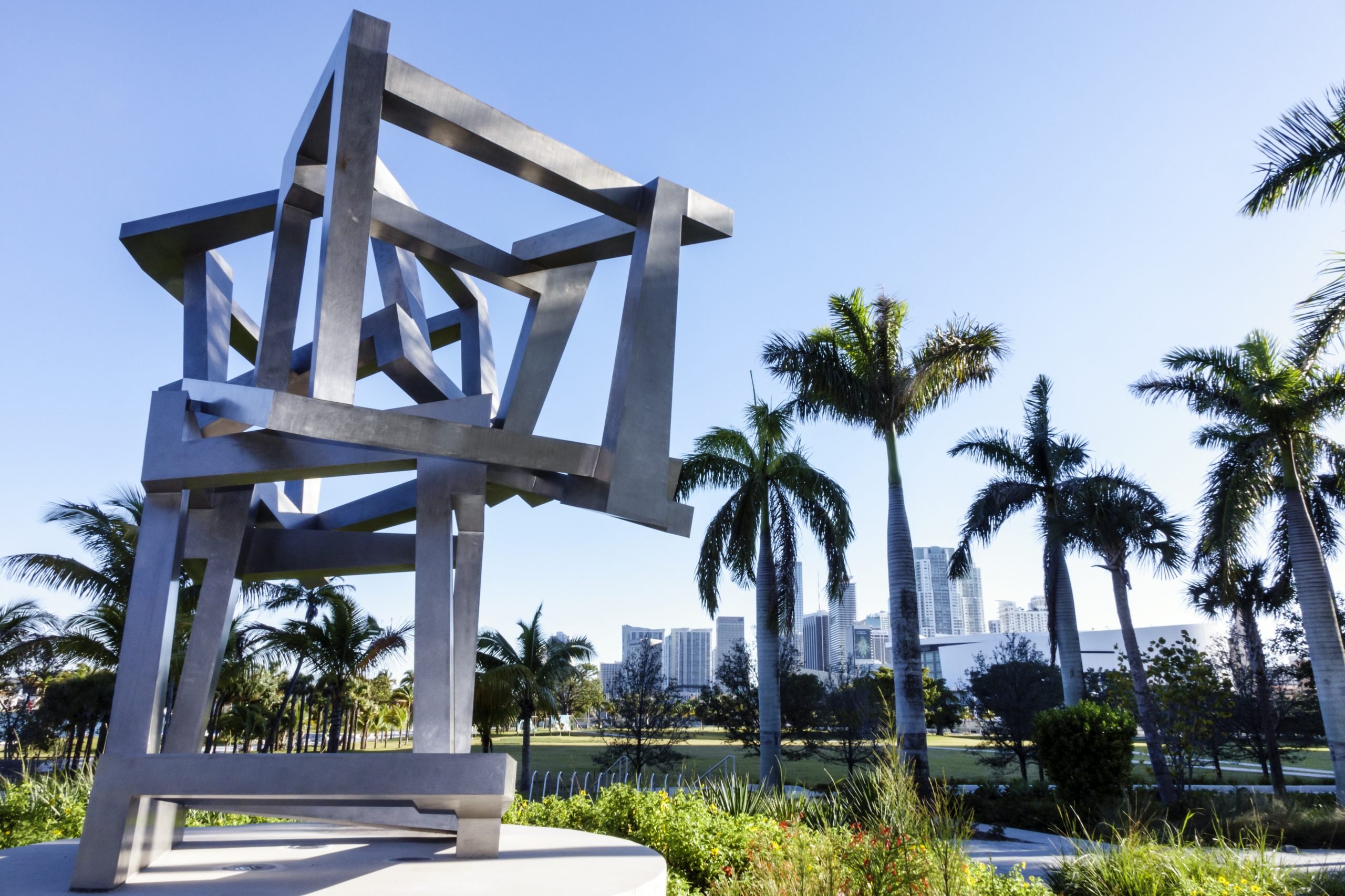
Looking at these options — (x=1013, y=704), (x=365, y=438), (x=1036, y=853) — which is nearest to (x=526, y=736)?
(x=1013, y=704)

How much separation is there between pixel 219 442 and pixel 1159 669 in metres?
24.5

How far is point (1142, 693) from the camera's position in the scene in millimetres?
19281

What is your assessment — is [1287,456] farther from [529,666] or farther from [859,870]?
[529,666]

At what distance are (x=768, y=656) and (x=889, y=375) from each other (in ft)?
22.8

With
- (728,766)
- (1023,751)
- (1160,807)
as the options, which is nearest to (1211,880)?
(1160,807)

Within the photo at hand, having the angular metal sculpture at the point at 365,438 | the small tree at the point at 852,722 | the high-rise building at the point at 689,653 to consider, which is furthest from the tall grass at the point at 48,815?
the high-rise building at the point at 689,653

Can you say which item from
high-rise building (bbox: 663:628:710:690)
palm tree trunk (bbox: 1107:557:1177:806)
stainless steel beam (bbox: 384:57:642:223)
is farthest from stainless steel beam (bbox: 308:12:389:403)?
high-rise building (bbox: 663:628:710:690)

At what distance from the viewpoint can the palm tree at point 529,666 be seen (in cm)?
2581

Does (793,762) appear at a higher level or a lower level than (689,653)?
lower

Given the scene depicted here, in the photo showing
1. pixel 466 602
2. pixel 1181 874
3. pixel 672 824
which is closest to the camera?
pixel 1181 874

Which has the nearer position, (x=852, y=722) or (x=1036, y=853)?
(x=1036, y=853)

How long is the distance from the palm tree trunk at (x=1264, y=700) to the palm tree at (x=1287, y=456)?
4.25 m

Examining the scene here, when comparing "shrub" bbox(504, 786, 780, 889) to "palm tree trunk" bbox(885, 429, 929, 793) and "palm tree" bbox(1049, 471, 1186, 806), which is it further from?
"palm tree" bbox(1049, 471, 1186, 806)

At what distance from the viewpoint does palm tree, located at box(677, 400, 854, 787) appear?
19531 mm
